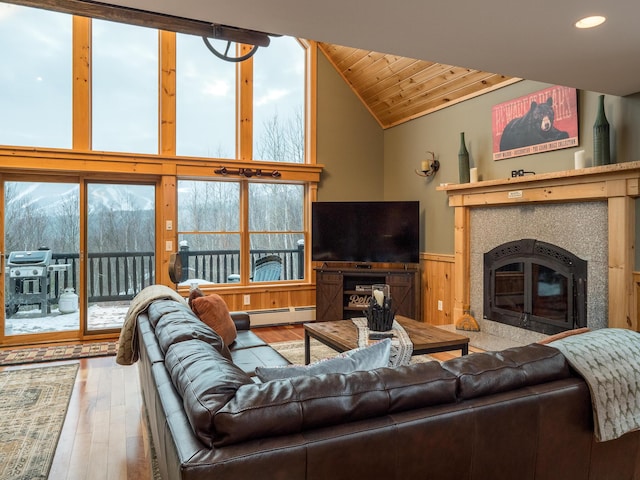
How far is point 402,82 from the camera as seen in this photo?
5.39m

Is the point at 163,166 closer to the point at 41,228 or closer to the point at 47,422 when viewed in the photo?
the point at 41,228

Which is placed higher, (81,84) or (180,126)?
(81,84)

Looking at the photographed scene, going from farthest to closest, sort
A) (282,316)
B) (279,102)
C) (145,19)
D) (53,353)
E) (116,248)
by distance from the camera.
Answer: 1. (279,102)
2. (282,316)
3. (116,248)
4. (53,353)
5. (145,19)

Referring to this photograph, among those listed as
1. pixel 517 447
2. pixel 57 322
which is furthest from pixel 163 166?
pixel 517 447

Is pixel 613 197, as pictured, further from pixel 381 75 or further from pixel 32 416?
pixel 32 416

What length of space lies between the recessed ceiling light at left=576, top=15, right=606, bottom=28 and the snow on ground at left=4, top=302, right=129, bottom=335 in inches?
199

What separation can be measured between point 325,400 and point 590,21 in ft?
7.70

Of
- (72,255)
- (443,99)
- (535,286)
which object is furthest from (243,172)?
(535,286)

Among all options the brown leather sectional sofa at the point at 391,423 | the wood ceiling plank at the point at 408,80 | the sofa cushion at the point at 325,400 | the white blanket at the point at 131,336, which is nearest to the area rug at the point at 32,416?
the white blanket at the point at 131,336

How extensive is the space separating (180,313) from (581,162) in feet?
10.9

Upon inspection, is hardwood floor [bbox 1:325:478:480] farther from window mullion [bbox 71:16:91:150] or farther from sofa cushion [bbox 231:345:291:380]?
window mullion [bbox 71:16:91:150]

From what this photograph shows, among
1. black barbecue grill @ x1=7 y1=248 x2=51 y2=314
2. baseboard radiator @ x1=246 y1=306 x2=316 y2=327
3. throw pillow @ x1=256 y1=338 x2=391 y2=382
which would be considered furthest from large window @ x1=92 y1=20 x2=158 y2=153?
throw pillow @ x1=256 y1=338 x2=391 y2=382

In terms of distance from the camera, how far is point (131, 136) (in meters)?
5.14

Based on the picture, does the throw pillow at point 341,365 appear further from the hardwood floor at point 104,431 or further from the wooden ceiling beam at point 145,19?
the wooden ceiling beam at point 145,19
